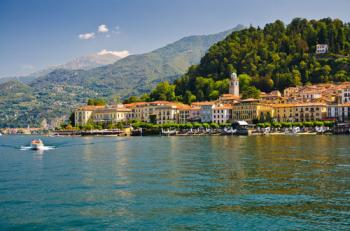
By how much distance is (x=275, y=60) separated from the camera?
152 meters

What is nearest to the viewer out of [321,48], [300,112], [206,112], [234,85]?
[300,112]

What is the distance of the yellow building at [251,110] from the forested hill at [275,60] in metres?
8.46

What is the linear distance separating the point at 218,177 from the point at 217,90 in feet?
395

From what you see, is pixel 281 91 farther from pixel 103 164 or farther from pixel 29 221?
pixel 29 221

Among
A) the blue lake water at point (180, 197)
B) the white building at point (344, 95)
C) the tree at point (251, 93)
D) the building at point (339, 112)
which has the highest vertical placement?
the tree at point (251, 93)

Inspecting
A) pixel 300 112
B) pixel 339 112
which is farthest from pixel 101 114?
pixel 339 112

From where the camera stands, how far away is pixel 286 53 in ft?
517

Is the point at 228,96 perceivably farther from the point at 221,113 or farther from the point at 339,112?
the point at 339,112

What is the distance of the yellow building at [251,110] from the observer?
124562mm

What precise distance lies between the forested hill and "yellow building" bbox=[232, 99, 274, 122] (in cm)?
846

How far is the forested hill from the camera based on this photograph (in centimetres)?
14562

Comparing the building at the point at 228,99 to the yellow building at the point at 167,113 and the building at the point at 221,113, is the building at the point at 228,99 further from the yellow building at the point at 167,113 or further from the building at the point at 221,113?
the yellow building at the point at 167,113

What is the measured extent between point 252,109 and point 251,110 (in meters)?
0.38

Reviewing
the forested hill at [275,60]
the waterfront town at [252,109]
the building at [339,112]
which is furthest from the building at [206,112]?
the building at [339,112]
